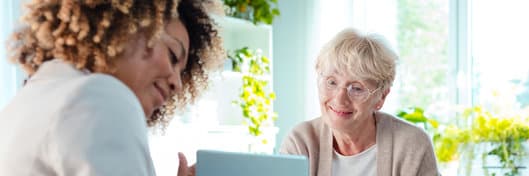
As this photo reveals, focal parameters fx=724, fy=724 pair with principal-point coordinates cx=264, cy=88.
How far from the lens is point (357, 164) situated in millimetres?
2174

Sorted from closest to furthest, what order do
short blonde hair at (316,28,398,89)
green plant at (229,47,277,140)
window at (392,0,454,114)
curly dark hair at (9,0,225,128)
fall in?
curly dark hair at (9,0,225,128) < short blonde hair at (316,28,398,89) < green plant at (229,47,277,140) < window at (392,0,454,114)

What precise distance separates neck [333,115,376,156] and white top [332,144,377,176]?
2 cm

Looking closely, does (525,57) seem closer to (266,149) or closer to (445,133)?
(445,133)

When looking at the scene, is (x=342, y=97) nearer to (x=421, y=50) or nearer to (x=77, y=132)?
(x=77, y=132)

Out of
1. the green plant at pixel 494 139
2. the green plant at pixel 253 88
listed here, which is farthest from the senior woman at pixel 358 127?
Result: the green plant at pixel 253 88

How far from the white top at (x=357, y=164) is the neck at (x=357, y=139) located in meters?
0.02

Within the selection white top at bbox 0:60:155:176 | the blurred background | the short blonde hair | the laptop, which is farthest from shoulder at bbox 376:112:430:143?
the blurred background

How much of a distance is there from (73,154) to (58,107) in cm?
5

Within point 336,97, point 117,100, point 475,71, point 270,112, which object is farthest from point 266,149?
point 117,100

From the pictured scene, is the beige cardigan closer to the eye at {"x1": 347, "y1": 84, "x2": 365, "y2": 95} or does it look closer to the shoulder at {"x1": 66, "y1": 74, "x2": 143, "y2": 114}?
the eye at {"x1": 347, "y1": 84, "x2": 365, "y2": 95}

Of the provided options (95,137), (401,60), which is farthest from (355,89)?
(401,60)

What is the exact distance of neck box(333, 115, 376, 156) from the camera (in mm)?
2193

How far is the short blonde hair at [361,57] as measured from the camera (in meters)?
2.11

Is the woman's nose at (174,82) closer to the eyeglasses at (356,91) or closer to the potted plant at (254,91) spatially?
the eyeglasses at (356,91)
